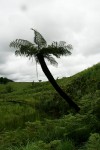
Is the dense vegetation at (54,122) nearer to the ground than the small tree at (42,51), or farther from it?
nearer to the ground

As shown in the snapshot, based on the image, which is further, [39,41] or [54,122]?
[39,41]

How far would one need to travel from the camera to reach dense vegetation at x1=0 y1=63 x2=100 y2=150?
10.2 meters

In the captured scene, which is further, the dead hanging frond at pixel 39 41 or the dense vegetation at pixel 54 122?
the dead hanging frond at pixel 39 41

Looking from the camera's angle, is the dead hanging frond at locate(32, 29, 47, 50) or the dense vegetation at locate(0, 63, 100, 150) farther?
the dead hanging frond at locate(32, 29, 47, 50)

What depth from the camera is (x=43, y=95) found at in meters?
23.3

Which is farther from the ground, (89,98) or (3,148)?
(89,98)

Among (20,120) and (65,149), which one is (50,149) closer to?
(65,149)

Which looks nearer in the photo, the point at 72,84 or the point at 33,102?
the point at 33,102

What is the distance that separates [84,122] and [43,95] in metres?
11.5

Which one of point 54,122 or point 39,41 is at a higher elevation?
point 39,41

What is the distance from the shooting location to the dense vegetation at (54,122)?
10.2 m

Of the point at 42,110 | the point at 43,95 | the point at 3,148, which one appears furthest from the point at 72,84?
the point at 3,148

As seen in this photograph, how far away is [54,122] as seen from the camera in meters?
12.9

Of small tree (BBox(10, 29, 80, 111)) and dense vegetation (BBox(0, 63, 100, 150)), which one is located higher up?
small tree (BBox(10, 29, 80, 111))
